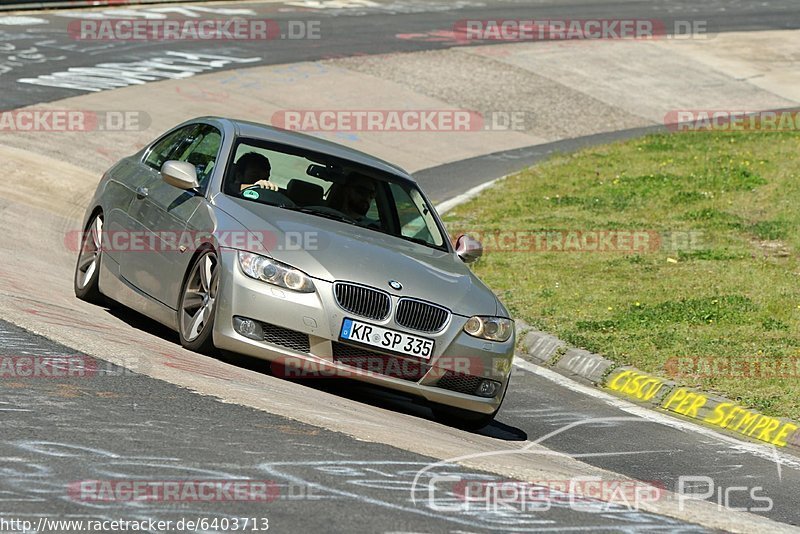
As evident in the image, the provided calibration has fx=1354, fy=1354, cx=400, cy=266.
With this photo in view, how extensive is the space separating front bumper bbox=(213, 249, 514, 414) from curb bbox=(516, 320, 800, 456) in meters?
2.52

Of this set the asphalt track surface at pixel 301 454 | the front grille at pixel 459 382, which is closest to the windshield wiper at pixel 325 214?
the asphalt track surface at pixel 301 454

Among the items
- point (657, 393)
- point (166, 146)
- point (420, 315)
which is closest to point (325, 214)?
point (420, 315)

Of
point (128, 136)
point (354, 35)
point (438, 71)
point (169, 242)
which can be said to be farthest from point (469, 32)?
point (169, 242)

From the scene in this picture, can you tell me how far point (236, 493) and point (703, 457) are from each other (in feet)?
14.0

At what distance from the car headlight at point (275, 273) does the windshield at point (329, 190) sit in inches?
39.9

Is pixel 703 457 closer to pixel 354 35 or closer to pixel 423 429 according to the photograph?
pixel 423 429

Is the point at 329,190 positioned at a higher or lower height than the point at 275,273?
higher

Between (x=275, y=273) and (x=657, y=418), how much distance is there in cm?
343

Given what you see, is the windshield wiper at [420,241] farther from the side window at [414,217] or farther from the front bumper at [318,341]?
the front bumper at [318,341]

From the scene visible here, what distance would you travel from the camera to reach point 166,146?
10.6 metres

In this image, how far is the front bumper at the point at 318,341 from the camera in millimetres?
8297

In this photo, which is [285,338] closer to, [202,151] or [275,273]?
[275,273]

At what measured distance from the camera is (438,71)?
28.1m

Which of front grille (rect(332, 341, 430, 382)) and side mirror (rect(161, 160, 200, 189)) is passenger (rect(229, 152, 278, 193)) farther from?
front grille (rect(332, 341, 430, 382))
